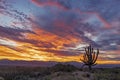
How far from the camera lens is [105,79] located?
87.1ft

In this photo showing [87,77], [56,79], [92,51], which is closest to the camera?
[56,79]

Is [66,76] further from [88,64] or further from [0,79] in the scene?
[88,64]

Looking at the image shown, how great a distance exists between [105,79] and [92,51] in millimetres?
12689

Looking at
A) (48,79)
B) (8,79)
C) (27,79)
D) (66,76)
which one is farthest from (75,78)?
(8,79)

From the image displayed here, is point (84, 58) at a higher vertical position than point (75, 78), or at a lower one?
higher

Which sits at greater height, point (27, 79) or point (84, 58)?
point (84, 58)

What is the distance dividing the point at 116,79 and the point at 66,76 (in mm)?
6081

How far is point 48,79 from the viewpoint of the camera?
2553cm

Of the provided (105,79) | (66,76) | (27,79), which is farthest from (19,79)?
(105,79)

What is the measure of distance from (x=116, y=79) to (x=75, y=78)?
5497 millimetres

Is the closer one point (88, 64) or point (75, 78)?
→ point (75, 78)

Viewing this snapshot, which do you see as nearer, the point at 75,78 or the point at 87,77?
the point at 75,78

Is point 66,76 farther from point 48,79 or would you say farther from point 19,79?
point 19,79

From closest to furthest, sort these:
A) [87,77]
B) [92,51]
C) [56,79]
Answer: [56,79] → [87,77] → [92,51]
